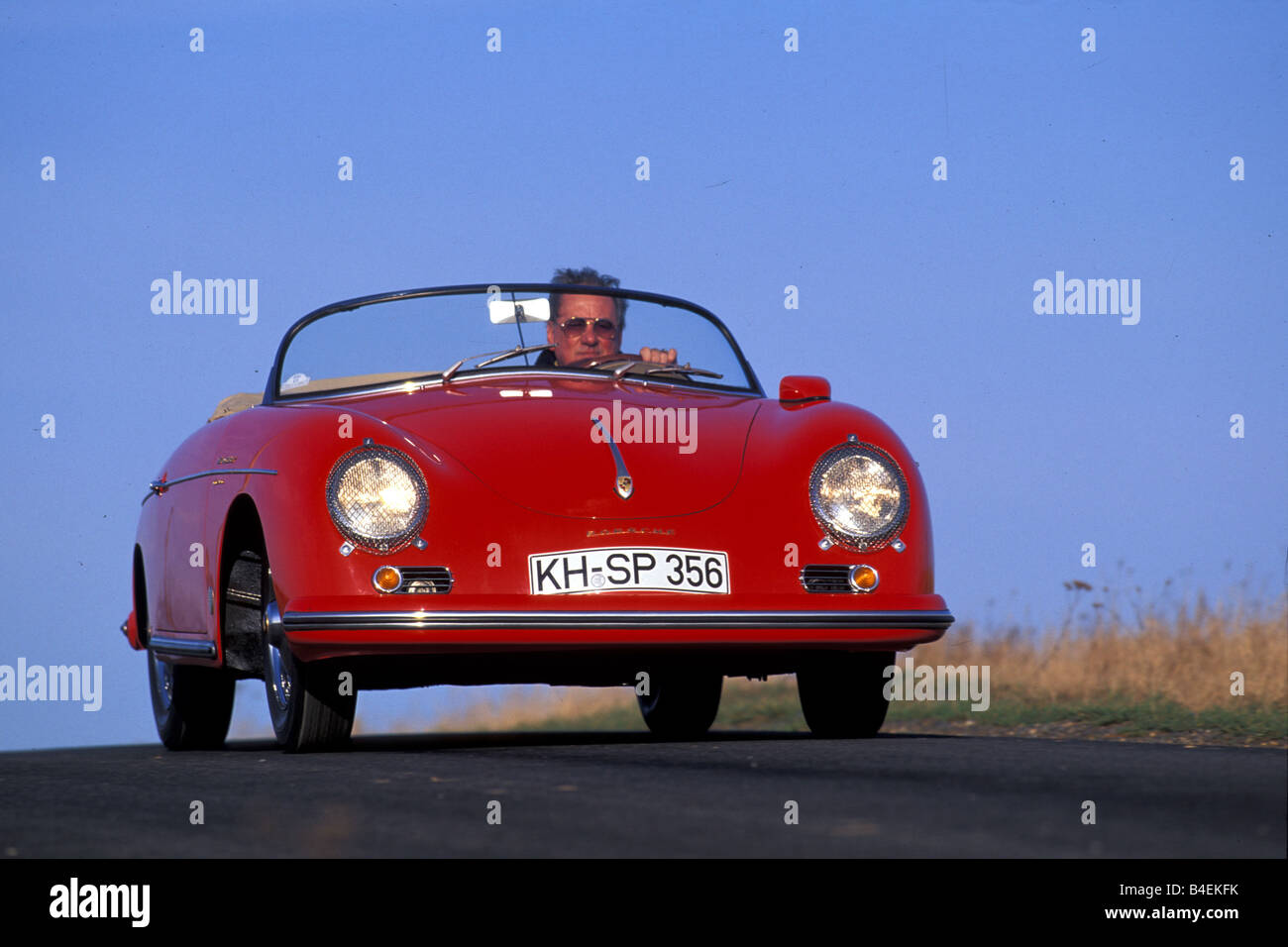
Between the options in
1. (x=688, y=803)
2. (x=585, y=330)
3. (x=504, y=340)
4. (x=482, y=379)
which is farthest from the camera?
(x=585, y=330)

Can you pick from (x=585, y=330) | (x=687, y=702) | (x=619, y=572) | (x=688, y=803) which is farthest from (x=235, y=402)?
(x=688, y=803)

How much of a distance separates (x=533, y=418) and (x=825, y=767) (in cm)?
176

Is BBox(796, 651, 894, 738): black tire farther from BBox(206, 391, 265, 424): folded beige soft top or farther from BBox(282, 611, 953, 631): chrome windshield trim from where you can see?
BBox(206, 391, 265, 424): folded beige soft top

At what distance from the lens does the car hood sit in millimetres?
5840

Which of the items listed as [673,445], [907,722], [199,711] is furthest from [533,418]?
[907,722]

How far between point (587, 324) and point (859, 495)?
1.69 m

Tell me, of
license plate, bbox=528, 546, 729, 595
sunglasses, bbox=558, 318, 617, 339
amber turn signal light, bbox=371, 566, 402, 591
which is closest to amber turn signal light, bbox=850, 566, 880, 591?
license plate, bbox=528, 546, 729, 595

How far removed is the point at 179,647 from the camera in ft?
23.8

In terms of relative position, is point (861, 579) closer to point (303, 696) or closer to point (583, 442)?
point (583, 442)

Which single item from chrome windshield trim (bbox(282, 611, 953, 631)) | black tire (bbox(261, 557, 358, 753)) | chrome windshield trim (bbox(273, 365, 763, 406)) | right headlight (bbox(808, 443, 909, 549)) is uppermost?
chrome windshield trim (bbox(273, 365, 763, 406))

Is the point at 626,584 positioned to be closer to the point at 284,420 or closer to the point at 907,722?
the point at 284,420

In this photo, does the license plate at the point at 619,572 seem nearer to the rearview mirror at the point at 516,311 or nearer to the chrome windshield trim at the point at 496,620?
the chrome windshield trim at the point at 496,620

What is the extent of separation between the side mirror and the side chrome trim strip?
7.39ft

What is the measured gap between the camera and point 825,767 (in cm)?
498
